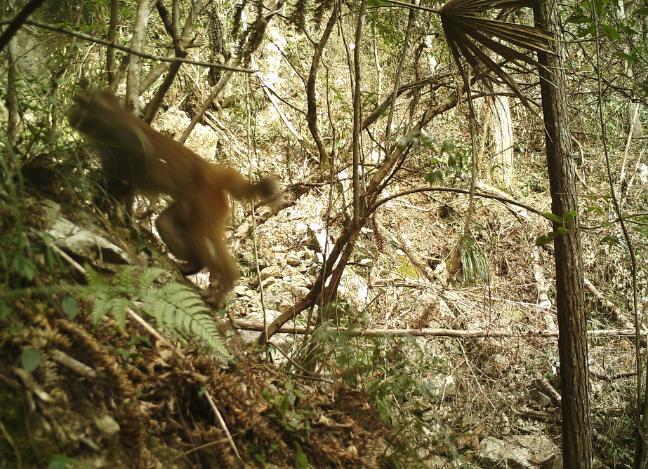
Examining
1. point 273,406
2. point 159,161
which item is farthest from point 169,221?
point 273,406

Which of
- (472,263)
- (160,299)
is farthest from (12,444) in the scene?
(472,263)

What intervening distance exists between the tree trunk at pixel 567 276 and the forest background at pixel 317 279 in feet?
0.05

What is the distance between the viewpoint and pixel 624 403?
6.00 metres

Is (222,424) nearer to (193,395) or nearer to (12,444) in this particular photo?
(193,395)

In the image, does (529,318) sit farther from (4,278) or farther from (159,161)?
(4,278)

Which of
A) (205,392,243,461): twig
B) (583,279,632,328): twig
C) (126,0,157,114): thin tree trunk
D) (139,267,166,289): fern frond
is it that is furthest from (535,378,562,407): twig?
(139,267,166,289): fern frond

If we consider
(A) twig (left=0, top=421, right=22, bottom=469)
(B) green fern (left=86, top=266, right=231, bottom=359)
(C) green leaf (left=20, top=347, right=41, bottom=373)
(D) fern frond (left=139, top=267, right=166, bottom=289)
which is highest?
(D) fern frond (left=139, top=267, right=166, bottom=289)

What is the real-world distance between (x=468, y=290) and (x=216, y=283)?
393cm

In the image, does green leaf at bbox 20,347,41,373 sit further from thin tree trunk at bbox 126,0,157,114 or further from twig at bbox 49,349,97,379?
thin tree trunk at bbox 126,0,157,114

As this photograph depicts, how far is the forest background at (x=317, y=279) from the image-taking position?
6.43 feet

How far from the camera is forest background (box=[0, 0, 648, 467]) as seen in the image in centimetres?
196

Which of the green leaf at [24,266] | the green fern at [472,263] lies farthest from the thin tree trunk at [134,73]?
the green fern at [472,263]

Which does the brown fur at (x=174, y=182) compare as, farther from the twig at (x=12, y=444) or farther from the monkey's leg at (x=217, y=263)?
the twig at (x=12, y=444)

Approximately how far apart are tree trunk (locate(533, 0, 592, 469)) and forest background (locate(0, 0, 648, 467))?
0.05ft
